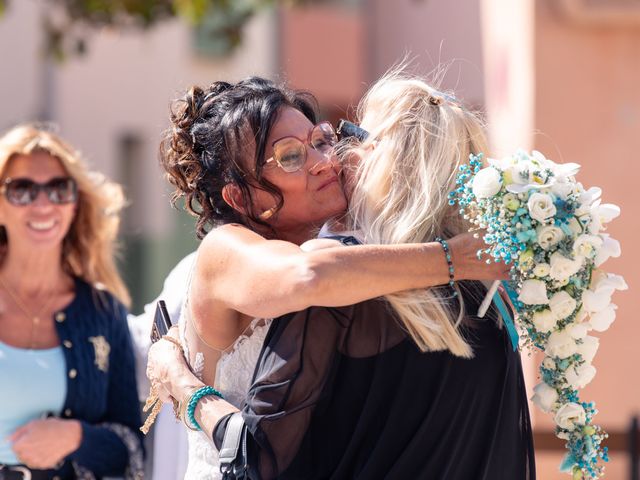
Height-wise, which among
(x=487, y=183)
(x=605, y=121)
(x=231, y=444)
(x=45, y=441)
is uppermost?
(x=487, y=183)

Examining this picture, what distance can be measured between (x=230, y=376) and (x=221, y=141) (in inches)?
23.7

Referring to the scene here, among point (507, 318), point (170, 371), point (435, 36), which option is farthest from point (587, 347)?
point (435, 36)

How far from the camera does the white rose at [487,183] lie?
7.90ft

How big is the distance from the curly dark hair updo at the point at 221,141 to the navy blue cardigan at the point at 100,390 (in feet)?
4.47

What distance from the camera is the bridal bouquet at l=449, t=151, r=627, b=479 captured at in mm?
2408

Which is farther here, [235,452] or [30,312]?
[30,312]

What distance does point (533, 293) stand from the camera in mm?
2420

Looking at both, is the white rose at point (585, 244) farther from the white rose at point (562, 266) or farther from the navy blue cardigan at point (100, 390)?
the navy blue cardigan at point (100, 390)

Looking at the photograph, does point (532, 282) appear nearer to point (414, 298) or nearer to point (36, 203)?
point (414, 298)

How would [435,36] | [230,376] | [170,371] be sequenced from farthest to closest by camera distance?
[435,36] → [170,371] → [230,376]

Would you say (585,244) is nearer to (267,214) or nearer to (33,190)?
(267,214)

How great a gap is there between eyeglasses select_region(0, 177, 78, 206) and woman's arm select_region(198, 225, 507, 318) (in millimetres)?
2019

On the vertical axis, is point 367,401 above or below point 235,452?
above

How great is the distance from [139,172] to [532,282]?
15240 mm
